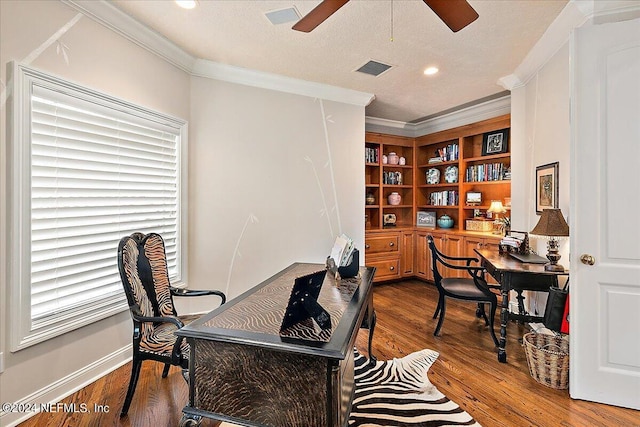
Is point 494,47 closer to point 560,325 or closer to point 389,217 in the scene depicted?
point 560,325

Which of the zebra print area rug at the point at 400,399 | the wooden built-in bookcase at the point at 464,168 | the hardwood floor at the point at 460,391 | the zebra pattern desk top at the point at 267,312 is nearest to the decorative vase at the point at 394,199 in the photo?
the wooden built-in bookcase at the point at 464,168

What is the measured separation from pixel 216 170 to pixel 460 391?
2.97 m

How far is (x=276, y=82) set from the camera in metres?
3.69

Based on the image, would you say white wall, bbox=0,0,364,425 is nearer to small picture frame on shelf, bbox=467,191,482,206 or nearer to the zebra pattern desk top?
the zebra pattern desk top

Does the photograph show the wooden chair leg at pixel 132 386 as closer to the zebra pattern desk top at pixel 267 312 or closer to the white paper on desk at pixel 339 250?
the zebra pattern desk top at pixel 267 312

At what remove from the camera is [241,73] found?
137 inches

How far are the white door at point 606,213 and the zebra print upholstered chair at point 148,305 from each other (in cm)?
257

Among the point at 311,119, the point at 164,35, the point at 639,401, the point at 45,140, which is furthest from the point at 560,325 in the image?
the point at 164,35

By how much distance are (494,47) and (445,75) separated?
668mm

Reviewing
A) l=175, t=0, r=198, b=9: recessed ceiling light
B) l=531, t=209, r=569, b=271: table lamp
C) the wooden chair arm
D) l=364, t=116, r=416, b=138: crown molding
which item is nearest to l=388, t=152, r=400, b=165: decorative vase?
A: l=364, t=116, r=416, b=138: crown molding

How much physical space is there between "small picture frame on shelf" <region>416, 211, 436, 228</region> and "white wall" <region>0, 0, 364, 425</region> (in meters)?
1.70

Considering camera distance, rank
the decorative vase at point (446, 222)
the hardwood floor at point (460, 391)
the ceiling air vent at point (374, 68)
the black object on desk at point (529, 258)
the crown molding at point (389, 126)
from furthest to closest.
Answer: the crown molding at point (389, 126) < the decorative vase at point (446, 222) < the ceiling air vent at point (374, 68) < the black object on desk at point (529, 258) < the hardwood floor at point (460, 391)

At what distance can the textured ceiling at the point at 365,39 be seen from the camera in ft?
7.73

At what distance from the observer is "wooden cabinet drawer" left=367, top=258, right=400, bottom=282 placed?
505cm
